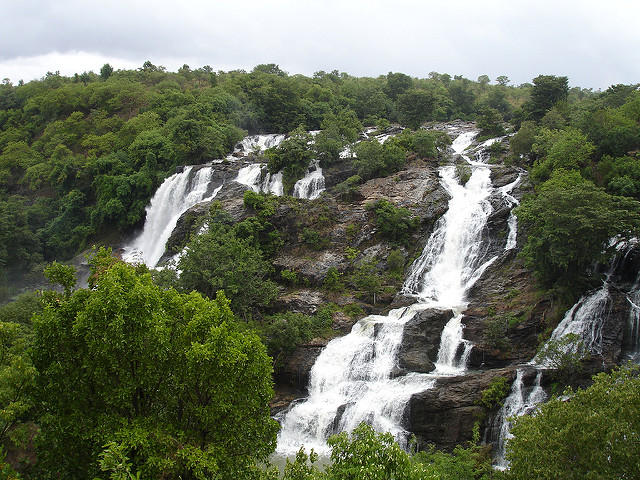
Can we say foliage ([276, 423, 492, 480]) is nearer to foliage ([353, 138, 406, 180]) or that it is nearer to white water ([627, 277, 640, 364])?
white water ([627, 277, 640, 364])

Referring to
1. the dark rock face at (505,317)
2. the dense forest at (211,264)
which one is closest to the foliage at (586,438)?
the dense forest at (211,264)

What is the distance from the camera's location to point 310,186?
4022 centimetres

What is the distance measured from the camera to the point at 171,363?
11195 millimetres

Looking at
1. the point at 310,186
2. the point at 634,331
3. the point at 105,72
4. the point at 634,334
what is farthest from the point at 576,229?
the point at 105,72

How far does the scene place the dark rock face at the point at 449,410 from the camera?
18.6 meters

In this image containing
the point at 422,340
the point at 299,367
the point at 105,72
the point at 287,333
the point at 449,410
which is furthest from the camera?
the point at 105,72

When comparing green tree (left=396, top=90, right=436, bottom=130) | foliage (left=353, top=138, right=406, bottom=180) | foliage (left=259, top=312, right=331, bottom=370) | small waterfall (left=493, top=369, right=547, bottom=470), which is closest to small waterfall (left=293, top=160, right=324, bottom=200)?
→ foliage (left=353, top=138, right=406, bottom=180)

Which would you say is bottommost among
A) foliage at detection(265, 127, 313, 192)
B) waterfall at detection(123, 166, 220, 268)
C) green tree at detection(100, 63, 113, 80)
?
waterfall at detection(123, 166, 220, 268)

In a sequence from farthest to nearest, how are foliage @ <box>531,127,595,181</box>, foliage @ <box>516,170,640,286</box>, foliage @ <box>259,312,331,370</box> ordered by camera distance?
foliage @ <box>531,127,595,181</box>
foliage @ <box>259,312,331,370</box>
foliage @ <box>516,170,640,286</box>

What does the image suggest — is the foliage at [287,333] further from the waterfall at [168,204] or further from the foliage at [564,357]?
the waterfall at [168,204]

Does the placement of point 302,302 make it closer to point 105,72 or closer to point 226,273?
point 226,273

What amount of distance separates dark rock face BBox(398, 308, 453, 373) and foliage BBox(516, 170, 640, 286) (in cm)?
545

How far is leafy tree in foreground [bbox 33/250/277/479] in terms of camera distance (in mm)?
9906

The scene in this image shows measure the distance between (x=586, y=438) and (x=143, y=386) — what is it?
10126 mm
